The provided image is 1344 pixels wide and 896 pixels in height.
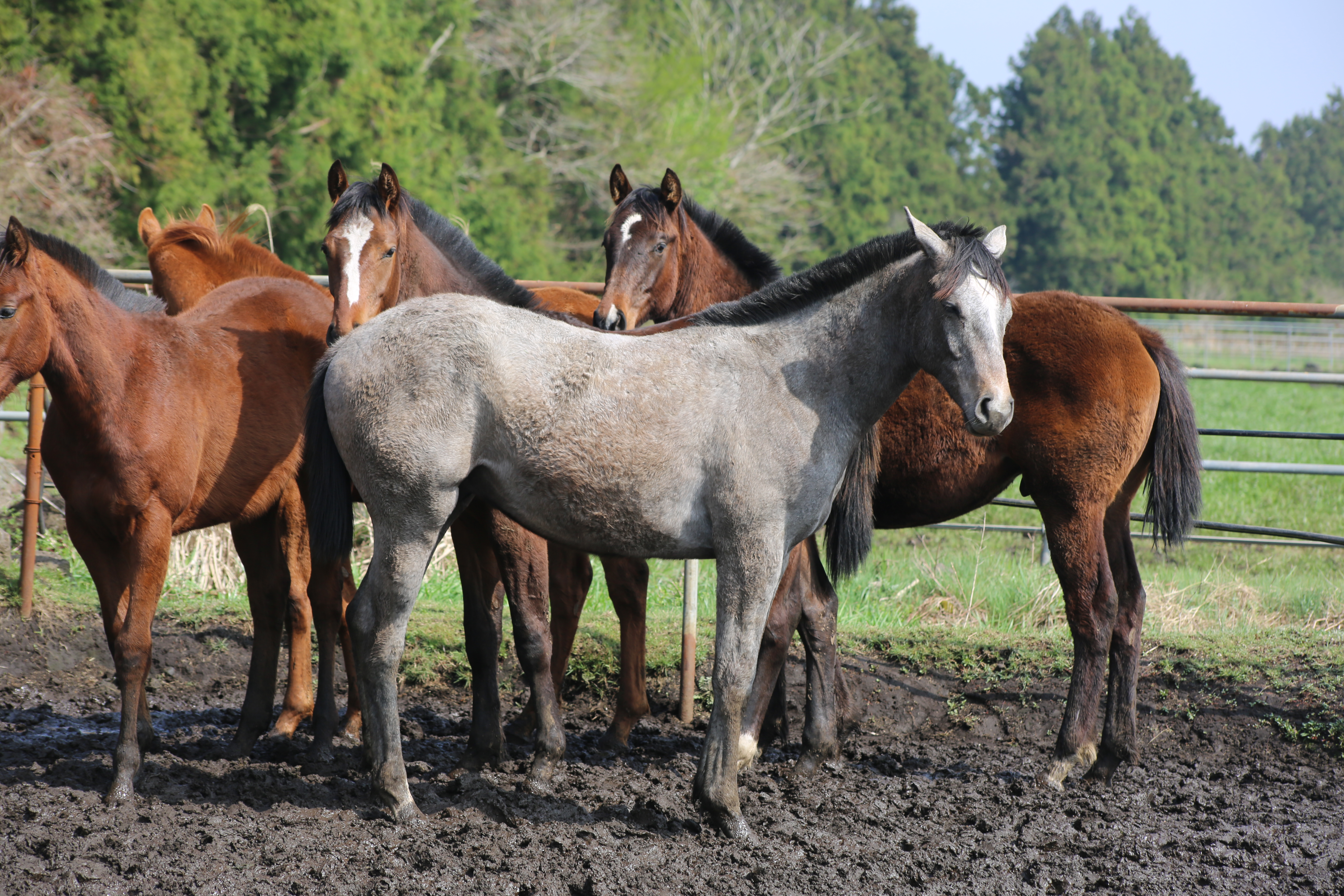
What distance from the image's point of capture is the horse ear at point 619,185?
5453mm

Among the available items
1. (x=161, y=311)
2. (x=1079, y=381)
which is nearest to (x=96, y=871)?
(x=161, y=311)

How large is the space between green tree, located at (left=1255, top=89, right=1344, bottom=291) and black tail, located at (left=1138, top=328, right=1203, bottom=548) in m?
77.7

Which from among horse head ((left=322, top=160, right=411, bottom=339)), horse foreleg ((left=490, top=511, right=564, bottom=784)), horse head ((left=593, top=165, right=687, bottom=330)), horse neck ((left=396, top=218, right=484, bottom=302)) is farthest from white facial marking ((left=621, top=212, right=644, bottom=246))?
horse foreleg ((left=490, top=511, right=564, bottom=784))

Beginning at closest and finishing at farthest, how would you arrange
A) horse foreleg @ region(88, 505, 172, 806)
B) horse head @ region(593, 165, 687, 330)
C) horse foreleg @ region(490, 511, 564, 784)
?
1. horse foreleg @ region(88, 505, 172, 806)
2. horse foreleg @ region(490, 511, 564, 784)
3. horse head @ region(593, 165, 687, 330)

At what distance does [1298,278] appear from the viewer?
213 ft

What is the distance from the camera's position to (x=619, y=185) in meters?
5.56

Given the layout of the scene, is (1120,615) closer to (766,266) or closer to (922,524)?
(922,524)

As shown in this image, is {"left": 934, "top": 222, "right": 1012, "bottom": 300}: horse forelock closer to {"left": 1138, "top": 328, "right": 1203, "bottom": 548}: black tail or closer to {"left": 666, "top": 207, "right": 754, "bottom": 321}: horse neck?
{"left": 1138, "top": 328, "right": 1203, "bottom": 548}: black tail

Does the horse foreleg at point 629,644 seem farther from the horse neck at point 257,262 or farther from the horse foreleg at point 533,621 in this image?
the horse neck at point 257,262

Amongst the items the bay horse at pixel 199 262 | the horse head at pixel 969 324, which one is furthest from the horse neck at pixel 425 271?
the horse head at pixel 969 324

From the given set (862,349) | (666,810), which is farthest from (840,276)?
(666,810)

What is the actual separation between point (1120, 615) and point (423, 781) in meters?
2.96

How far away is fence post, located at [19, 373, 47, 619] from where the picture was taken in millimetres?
5512

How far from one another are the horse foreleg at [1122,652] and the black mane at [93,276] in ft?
13.3
